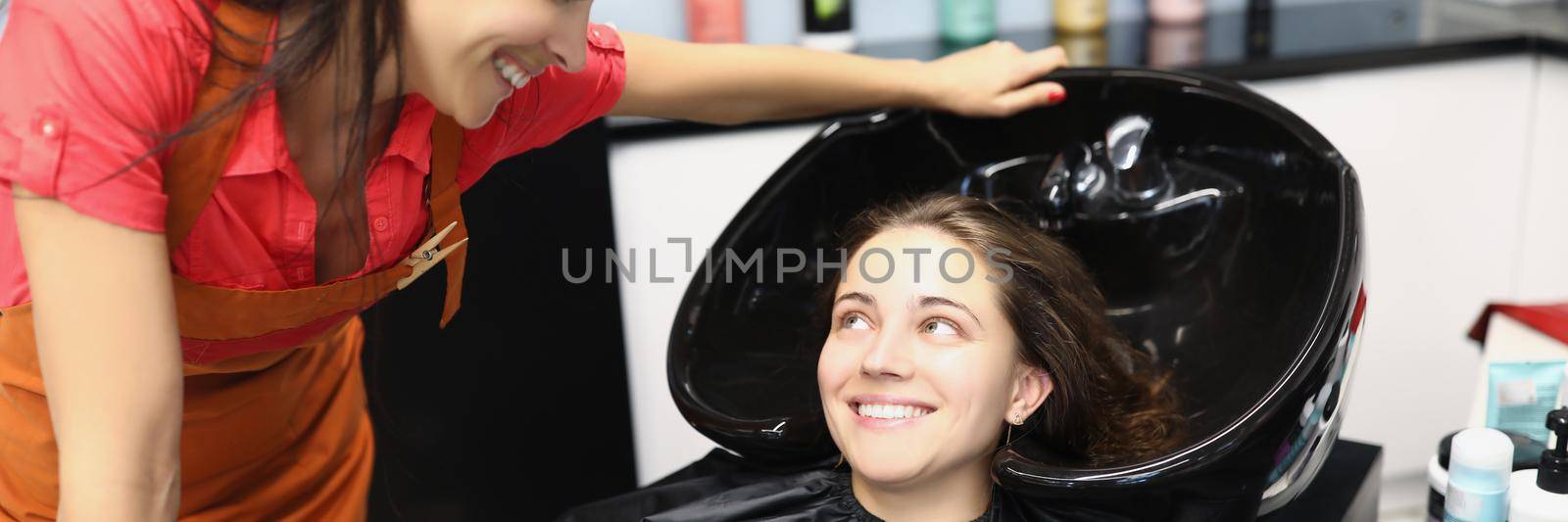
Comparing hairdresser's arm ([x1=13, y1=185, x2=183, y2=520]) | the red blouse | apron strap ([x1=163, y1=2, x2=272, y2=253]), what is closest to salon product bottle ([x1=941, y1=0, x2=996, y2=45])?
the red blouse

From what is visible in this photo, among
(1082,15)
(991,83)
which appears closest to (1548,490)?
(991,83)

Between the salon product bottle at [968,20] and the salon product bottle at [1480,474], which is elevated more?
the salon product bottle at [968,20]

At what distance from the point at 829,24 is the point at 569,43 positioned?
116 cm

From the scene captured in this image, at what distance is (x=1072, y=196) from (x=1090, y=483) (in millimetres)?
503

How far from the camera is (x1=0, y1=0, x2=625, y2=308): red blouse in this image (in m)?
A: 0.84

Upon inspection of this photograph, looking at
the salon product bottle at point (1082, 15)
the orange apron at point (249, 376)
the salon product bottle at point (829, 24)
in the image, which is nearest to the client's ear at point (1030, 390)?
the orange apron at point (249, 376)

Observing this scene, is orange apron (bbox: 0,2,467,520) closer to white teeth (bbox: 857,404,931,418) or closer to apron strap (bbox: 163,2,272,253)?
apron strap (bbox: 163,2,272,253)

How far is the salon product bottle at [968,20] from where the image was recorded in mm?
2150

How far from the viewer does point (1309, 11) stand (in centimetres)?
230

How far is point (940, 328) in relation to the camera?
1.25m

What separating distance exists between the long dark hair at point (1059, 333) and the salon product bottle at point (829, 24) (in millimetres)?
759

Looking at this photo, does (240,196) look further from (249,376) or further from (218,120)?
(249,376)

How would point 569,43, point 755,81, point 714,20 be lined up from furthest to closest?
point 714,20 → point 755,81 → point 569,43

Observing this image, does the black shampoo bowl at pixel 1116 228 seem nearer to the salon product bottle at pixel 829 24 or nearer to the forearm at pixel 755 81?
the forearm at pixel 755 81
